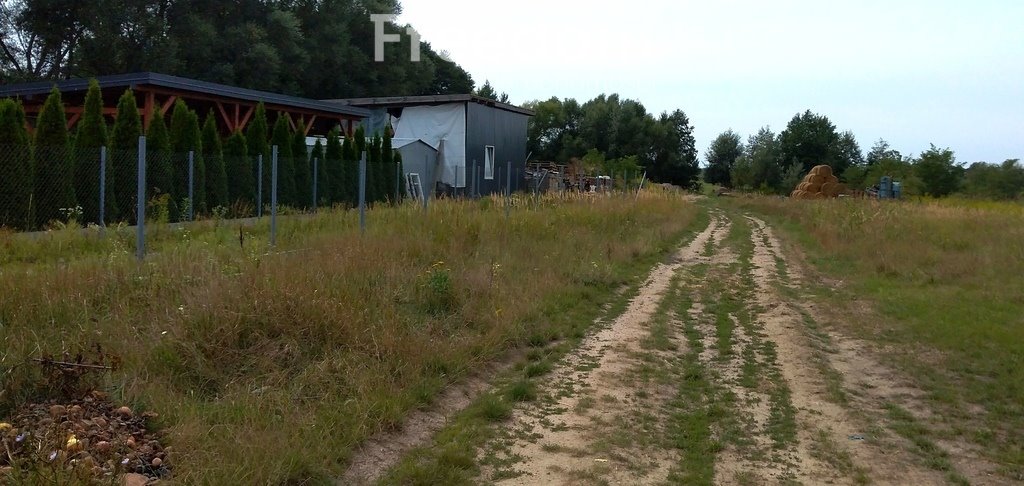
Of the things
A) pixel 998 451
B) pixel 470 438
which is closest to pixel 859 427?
pixel 998 451

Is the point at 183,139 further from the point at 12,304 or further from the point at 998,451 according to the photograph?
the point at 998,451

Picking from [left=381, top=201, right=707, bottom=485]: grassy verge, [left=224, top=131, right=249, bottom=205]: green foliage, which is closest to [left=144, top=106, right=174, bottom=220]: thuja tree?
[left=224, top=131, right=249, bottom=205]: green foliage

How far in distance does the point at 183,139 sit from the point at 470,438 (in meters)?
14.6

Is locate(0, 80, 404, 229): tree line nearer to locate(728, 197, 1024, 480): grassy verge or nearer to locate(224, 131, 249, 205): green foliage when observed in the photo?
locate(224, 131, 249, 205): green foliage

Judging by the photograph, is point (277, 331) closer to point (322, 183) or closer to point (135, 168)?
point (135, 168)

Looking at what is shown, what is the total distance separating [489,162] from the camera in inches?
1277

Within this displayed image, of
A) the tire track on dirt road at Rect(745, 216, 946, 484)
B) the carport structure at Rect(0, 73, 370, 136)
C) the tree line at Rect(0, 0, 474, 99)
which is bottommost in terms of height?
the tire track on dirt road at Rect(745, 216, 946, 484)

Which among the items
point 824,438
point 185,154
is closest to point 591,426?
point 824,438

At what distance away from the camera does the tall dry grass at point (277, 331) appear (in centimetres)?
484

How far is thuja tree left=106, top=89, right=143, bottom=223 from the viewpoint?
1517cm

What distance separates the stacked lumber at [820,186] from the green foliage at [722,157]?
101ft

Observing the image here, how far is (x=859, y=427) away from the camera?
5.91 m

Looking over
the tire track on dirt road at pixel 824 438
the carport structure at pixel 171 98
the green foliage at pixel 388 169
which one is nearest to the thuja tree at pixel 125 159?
the carport structure at pixel 171 98
